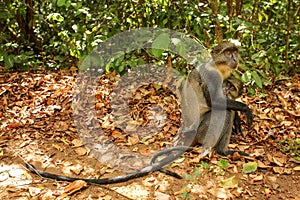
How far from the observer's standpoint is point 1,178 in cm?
383

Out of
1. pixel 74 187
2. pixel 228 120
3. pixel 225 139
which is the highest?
pixel 228 120

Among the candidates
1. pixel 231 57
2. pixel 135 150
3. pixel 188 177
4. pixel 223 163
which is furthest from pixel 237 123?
pixel 135 150

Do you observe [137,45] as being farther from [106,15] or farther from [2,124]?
[2,124]

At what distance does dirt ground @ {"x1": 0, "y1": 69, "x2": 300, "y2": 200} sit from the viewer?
12.0 ft

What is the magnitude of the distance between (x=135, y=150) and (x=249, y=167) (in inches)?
51.9

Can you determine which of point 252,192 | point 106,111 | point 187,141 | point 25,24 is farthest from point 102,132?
point 25,24

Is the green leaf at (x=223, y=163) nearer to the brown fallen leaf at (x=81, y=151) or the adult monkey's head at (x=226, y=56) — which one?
the adult monkey's head at (x=226, y=56)

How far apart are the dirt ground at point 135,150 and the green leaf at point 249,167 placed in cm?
4

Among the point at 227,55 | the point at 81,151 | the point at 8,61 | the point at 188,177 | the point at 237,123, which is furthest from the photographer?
the point at 8,61

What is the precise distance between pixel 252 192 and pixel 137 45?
8.49ft

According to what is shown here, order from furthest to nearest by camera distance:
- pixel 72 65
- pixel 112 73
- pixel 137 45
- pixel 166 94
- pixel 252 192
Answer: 1. pixel 72 65
2. pixel 112 73
3. pixel 166 94
4. pixel 137 45
5. pixel 252 192

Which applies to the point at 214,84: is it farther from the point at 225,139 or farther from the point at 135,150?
the point at 135,150

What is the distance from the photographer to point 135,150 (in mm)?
4414

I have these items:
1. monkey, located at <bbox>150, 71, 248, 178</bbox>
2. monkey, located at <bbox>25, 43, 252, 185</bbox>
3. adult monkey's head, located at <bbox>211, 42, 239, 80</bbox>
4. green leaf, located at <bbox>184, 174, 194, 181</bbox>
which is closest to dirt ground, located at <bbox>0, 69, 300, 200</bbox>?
green leaf, located at <bbox>184, 174, 194, 181</bbox>
